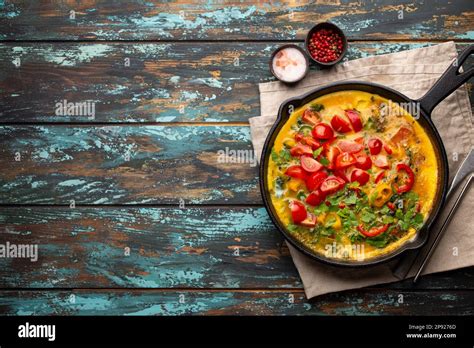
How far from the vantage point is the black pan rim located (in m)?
2.48

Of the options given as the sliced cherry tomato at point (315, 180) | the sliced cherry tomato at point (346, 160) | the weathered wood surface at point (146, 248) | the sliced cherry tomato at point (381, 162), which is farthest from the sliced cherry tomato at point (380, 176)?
the weathered wood surface at point (146, 248)

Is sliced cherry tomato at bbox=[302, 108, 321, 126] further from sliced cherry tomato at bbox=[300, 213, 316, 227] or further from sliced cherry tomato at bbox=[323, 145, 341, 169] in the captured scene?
sliced cherry tomato at bbox=[300, 213, 316, 227]

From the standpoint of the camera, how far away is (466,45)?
108 inches

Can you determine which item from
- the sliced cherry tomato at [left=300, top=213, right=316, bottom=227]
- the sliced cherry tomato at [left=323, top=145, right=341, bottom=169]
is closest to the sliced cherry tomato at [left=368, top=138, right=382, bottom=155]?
the sliced cherry tomato at [left=323, top=145, right=341, bottom=169]

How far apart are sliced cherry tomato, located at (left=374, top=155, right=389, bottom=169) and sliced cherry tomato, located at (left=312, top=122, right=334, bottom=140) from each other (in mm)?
230

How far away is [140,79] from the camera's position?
278 cm

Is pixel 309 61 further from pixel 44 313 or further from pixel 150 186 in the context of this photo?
pixel 44 313

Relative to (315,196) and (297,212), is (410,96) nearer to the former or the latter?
(315,196)

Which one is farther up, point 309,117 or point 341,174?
point 309,117

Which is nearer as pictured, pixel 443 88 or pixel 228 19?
pixel 443 88

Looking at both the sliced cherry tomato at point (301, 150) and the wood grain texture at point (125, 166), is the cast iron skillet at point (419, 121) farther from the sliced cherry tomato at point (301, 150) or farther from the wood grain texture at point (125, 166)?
the wood grain texture at point (125, 166)

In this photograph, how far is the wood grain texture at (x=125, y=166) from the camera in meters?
2.75

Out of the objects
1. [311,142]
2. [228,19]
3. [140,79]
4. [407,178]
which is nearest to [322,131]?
[311,142]

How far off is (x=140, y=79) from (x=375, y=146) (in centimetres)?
116
